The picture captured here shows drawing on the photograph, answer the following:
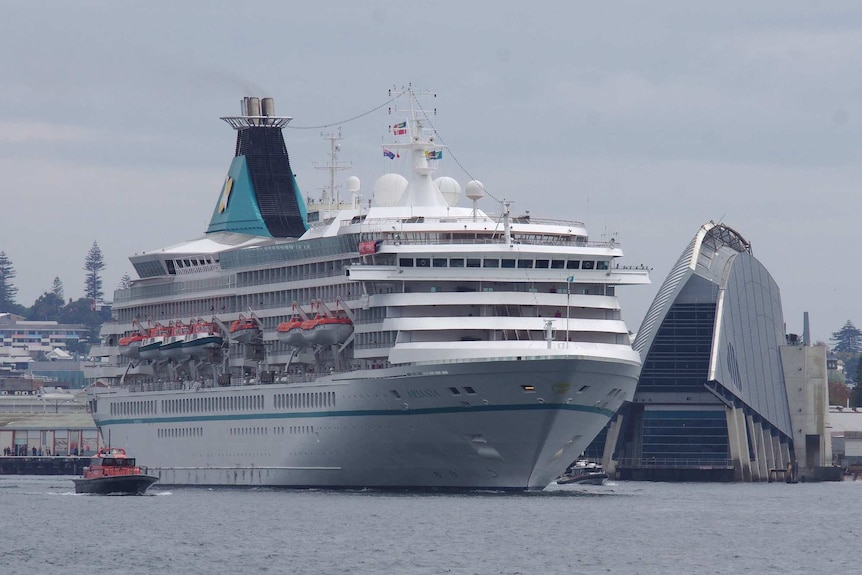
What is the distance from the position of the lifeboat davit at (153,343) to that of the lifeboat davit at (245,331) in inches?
267

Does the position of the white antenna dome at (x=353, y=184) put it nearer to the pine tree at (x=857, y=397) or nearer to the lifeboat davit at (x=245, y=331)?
the lifeboat davit at (x=245, y=331)

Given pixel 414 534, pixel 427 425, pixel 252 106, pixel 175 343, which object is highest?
pixel 252 106

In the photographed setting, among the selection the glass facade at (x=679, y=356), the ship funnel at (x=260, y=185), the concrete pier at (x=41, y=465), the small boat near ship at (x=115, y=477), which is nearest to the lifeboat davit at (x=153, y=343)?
the ship funnel at (x=260, y=185)

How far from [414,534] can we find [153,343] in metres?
37.6

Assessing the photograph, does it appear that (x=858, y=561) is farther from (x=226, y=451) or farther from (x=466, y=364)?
(x=226, y=451)

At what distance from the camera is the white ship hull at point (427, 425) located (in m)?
77.5

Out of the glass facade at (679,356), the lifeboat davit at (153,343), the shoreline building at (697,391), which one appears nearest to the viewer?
the lifeboat davit at (153,343)

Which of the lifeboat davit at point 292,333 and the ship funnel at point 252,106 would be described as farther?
the ship funnel at point 252,106

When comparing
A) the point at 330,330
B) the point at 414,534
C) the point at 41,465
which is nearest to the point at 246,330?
the point at 330,330

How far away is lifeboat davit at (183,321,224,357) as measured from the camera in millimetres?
95438

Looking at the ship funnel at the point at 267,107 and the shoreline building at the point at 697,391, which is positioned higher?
the ship funnel at the point at 267,107

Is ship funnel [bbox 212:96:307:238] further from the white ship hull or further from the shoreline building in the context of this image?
the shoreline building

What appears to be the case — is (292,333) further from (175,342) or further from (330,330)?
(175,342)

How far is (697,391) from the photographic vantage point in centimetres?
13612
